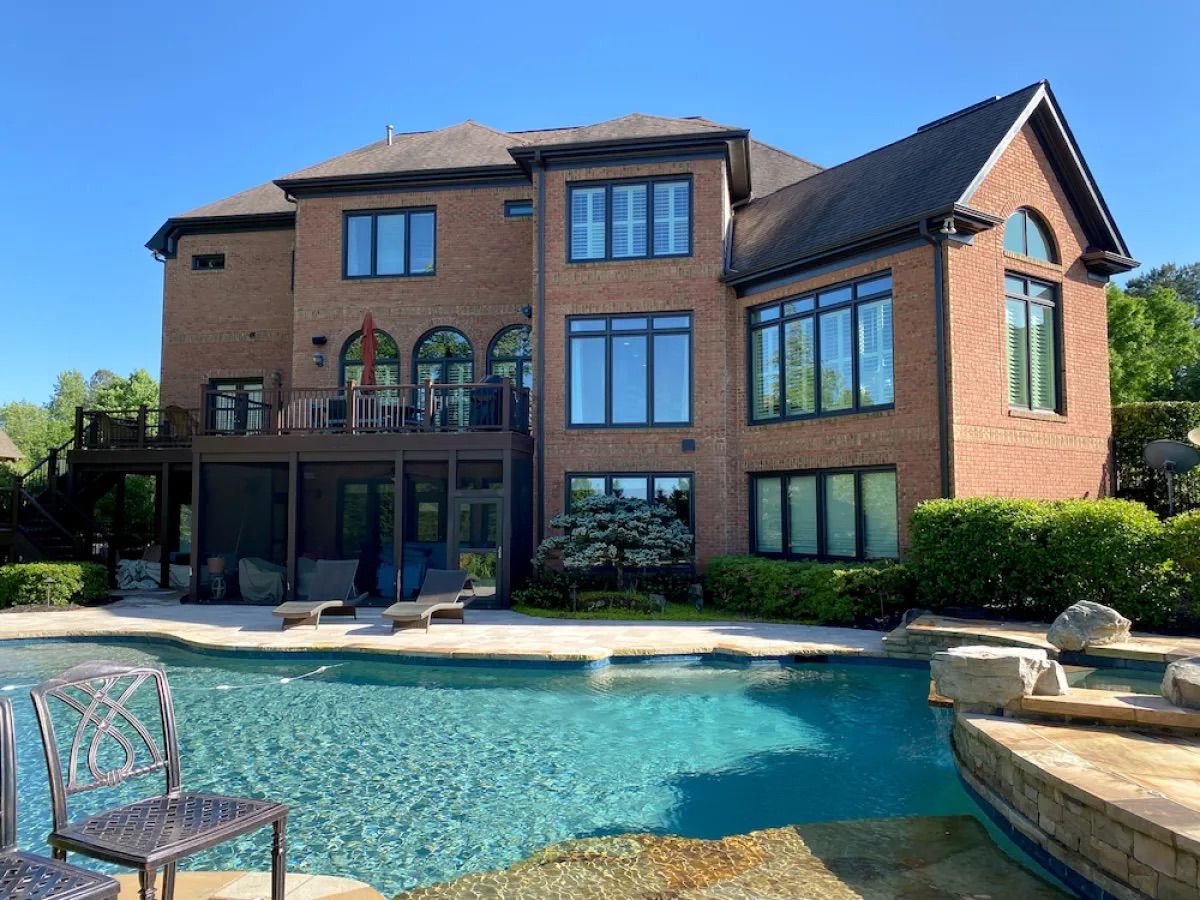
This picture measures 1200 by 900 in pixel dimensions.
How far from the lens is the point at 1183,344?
93.9 ft

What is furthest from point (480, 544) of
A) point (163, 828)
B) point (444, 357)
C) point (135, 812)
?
point (163, 828)

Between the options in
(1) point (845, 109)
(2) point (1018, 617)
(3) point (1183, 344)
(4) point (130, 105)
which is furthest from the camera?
(3) point (1183, 344)

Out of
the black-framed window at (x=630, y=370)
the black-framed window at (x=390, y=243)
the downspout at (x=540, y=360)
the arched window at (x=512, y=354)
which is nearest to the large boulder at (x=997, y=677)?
the black-framed window at (x=630, y=370)

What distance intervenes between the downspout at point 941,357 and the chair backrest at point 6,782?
1182 cm

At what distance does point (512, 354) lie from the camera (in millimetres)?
17812

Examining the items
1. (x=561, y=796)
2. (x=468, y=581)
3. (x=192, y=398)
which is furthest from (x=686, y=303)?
(x=192, y=398)

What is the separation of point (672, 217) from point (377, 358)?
24.2 feet

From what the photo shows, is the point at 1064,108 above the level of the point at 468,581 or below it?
above

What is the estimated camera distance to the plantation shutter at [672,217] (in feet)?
51.4

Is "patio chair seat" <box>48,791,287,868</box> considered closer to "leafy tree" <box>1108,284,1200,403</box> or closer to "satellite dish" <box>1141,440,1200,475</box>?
"satellite dish" <box>1141,440,1200,475</box>

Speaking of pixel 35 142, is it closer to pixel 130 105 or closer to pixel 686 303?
pixel 130 105

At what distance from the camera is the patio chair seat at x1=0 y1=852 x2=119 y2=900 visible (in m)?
2.15

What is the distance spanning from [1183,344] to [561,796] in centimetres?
3167

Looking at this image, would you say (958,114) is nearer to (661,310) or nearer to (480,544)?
(661,310)
